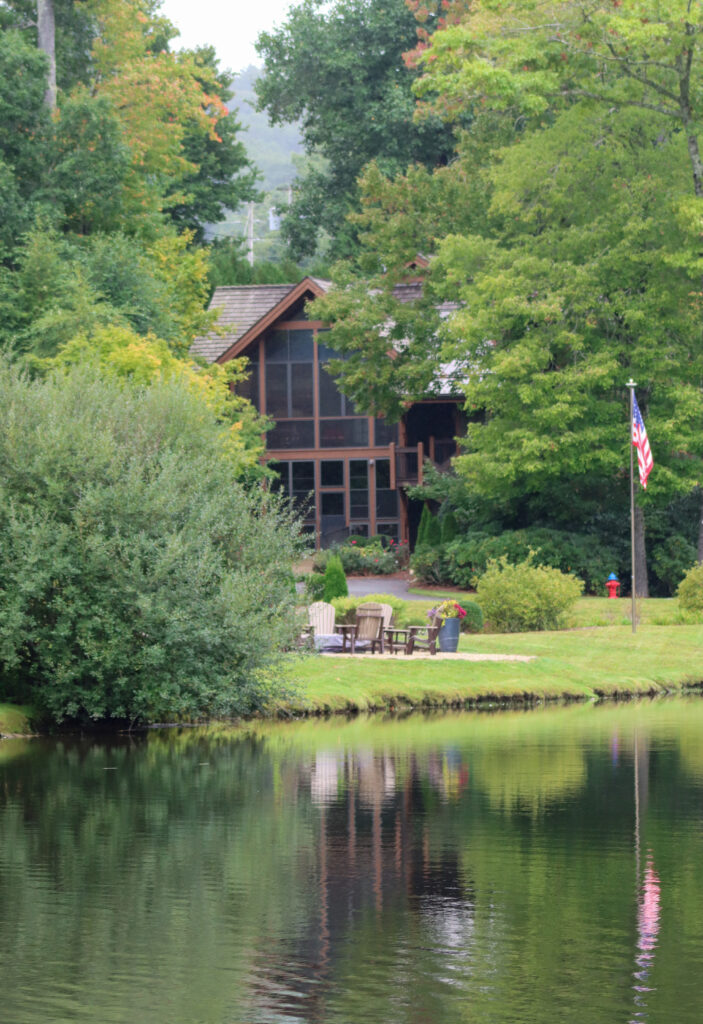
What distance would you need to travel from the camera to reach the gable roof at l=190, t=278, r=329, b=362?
5741 centimetres

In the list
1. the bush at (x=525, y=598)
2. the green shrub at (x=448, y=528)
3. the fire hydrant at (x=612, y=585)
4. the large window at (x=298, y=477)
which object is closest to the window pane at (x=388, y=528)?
the large window at (x=298, y=477)

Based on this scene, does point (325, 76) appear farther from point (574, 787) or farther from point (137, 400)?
point (574, 787)

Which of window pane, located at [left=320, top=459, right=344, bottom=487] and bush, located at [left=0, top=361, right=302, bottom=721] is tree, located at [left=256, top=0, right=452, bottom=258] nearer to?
window pane, located at [left=320, top=459, right=344, bottom=487]

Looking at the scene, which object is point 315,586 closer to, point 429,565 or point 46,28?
point 429,565

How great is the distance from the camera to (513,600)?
3606cm

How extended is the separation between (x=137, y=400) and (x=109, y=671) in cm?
520

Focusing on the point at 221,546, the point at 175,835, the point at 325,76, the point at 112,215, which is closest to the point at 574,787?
the point at 175,835

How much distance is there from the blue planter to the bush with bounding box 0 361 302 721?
6.26m

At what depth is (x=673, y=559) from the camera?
45.3 m

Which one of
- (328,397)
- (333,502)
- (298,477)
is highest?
(328,397)

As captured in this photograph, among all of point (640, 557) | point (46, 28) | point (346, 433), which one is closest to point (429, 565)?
point (640, 557)

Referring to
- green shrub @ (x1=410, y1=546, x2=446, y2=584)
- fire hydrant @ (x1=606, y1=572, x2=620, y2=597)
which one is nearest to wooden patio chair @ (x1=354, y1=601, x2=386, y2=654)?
fire hydrant @ (x1=606, y1=572, x2=620, y2=597)

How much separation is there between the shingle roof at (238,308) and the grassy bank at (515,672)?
93.0ft

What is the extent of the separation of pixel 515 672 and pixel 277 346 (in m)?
31.6
